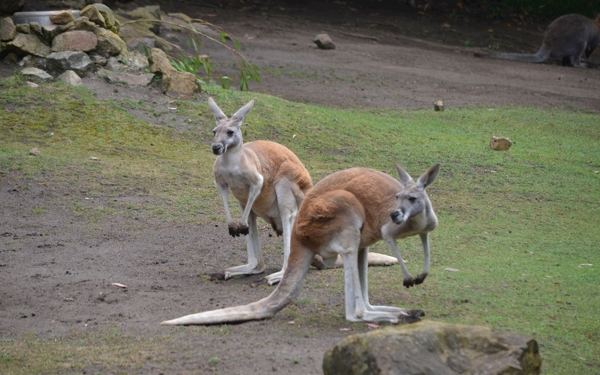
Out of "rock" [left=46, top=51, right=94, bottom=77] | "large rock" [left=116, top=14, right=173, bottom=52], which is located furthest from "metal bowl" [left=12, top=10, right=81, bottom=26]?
"large rock" [left=116, top=14, right=173, bottom=52]

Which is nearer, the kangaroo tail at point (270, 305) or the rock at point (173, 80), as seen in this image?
the kangaroo tail at point (270, 305)

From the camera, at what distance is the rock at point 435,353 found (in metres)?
3.26

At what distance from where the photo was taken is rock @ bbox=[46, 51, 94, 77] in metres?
9.42

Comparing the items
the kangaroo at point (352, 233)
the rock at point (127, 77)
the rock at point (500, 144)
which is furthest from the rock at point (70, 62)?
the kangaroo at point (352, 233)

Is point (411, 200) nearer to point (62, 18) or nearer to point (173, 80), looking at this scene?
point (173, 80)

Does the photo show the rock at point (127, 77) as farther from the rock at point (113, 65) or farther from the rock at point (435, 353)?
the rock at point (435, 353)

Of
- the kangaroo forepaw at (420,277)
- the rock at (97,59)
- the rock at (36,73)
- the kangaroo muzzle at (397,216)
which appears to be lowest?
the rock at (36,73)

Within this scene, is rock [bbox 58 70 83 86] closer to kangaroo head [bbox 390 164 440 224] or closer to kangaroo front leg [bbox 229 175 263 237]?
kangaroo front leg [bbox 229 175 263 237]

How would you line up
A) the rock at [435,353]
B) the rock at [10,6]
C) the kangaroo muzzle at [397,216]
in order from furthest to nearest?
the rock at [10,6] → the kangaroo muzzle at [397,216] → the rock at [435,353]

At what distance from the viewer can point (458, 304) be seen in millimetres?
4926

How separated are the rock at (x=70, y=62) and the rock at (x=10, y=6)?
A: 1410mm

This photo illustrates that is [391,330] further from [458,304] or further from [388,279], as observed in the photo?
[388,279]

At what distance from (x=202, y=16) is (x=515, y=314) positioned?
12.1 metres

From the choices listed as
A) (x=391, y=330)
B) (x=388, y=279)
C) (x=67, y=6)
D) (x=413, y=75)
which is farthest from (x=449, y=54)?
(x=391, y=330)
